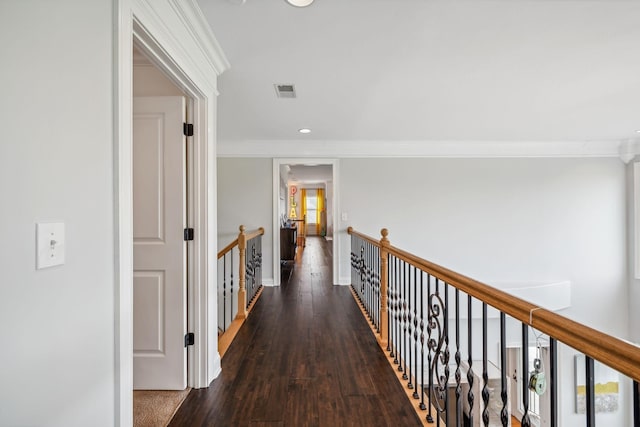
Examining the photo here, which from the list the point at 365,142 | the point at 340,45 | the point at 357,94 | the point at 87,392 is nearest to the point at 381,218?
the point at 365,142

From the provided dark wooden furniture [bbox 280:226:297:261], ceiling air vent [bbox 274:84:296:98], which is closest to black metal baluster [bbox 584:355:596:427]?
ceiling air vent [bbox 274:84:296:98]

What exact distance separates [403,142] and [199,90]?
3756mm

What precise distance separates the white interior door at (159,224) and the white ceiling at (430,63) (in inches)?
25.7

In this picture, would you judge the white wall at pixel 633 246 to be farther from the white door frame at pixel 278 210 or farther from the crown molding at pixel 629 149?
the white door frame at pixel 278 210

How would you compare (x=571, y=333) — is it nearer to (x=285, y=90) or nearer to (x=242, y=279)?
(x=285, y=90)

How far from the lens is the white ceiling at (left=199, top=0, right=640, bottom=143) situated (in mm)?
1809

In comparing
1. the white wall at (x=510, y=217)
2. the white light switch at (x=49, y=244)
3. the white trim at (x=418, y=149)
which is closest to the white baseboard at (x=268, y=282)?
the white wall at (x=510, y=217)

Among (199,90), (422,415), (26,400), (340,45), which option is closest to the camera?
(26,400)

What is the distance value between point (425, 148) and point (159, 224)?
4.25m

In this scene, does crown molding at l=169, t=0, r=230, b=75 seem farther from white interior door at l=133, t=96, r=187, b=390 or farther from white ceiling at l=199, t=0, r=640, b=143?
white interior door at l=133, t=96, r=187, b=390

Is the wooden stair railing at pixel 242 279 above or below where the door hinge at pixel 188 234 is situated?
below

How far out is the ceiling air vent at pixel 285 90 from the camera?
2853 millimetres

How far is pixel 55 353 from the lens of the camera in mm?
819

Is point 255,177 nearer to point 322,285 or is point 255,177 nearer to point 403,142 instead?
point 322,285
